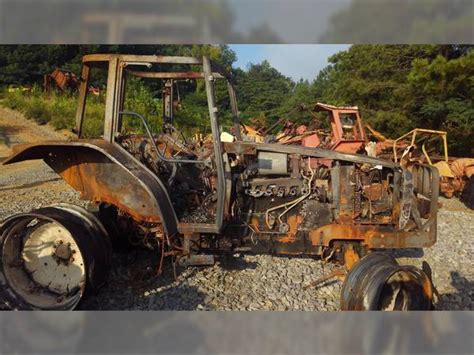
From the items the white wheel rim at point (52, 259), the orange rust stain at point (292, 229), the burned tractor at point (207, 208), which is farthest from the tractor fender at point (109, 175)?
the orange rust stain at point (292, 229)

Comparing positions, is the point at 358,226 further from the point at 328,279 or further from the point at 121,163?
the point at 121,163

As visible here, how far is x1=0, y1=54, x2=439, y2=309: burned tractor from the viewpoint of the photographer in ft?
12.5

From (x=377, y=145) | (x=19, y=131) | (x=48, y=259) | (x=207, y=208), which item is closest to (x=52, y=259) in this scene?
(x=48, y=259)

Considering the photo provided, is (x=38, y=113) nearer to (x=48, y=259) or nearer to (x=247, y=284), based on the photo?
(x=48, y=259)

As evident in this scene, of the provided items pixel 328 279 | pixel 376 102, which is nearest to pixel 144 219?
pixel 328 279

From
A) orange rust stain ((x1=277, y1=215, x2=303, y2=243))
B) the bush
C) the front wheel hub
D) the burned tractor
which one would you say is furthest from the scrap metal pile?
the bush

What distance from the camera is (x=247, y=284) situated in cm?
453

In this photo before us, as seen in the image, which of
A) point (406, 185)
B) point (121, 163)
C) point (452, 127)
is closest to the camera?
point (121, 163)

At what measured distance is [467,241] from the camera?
653 centimetres

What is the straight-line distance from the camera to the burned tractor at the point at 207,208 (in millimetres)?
3801

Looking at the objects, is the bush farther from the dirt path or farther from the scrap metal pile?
the scrap metal pile

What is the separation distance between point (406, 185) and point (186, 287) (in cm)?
232

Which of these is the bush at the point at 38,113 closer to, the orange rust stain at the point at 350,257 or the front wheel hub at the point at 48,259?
the front wheel hub at the point at 48,259

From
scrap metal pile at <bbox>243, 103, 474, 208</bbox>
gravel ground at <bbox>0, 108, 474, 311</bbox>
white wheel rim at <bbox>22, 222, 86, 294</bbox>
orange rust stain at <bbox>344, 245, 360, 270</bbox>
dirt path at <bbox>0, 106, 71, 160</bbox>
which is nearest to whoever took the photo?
white wheel rim at <bbox>22, 222, 86, 294</bbox>
